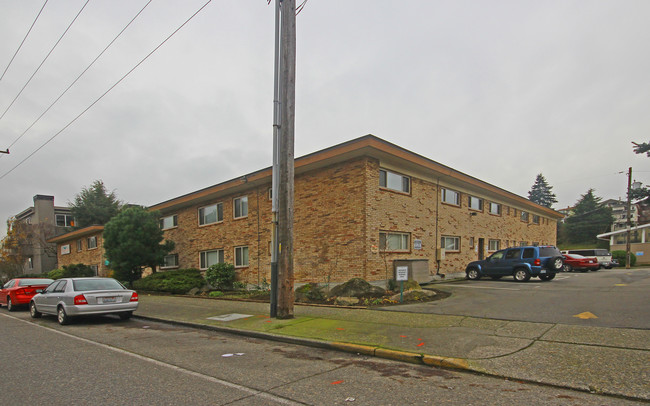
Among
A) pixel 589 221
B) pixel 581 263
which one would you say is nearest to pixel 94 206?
pixel 581 263

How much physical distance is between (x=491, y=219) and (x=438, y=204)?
7.57 metres

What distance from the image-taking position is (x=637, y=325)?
24.4ft

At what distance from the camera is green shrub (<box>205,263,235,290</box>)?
20.0m

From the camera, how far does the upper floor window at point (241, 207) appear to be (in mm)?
20922

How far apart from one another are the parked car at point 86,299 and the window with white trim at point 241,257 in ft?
29.1

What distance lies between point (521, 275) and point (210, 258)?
16564 mm

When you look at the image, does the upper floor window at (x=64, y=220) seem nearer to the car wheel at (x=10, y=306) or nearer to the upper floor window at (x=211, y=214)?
the upper floor window at (x=211, y=214)

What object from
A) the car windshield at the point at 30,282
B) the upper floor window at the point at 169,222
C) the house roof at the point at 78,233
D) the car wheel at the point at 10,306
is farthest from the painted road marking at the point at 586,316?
the house roof at the point at 78,233

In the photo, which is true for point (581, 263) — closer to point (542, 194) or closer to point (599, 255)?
point (599, 255)

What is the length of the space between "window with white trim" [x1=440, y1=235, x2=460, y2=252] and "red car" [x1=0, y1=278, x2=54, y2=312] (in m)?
17.8

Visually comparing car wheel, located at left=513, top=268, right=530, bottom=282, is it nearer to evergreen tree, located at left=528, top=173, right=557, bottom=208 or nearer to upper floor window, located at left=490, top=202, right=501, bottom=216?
upper floor window, located at left=490, top=202, right=501, bottom=216

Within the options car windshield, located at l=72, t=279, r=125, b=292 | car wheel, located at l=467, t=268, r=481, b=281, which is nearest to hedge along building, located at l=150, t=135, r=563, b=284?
car wheel, located at l=467, t=268, r=481, b=281

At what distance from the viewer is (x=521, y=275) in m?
17.7

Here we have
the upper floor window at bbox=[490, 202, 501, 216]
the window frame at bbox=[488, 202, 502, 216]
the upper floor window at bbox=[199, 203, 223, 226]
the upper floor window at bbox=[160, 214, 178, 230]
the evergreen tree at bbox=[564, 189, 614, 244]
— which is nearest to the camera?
the upper floor window at bbox=[199, 203, 223, 226]
